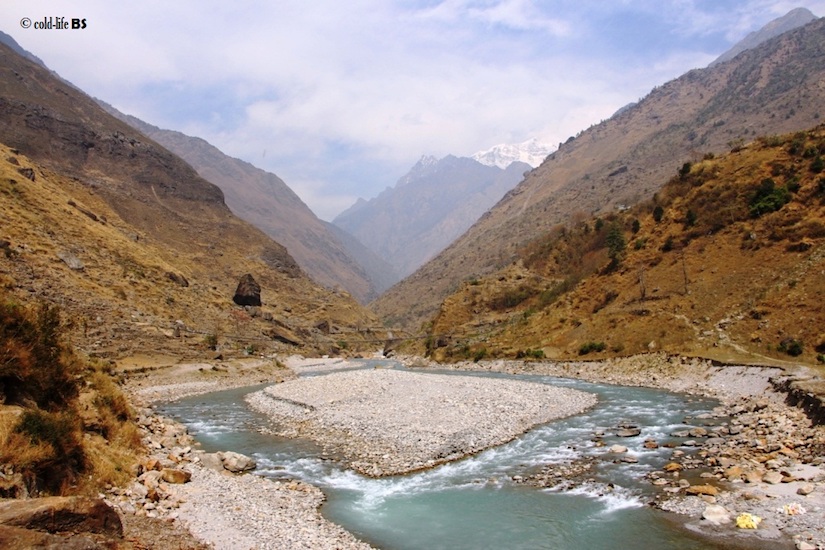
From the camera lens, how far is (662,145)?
160 m

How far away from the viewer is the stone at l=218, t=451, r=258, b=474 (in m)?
17.1

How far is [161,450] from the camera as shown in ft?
56.9

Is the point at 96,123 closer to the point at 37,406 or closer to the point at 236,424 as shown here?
the point at 236,424

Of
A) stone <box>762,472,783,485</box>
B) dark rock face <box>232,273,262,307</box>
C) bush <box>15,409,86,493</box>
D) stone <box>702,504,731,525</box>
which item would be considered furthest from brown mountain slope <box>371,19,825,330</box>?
bush <box>15,409,86,493</box>

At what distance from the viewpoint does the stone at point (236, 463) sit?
17.1 m

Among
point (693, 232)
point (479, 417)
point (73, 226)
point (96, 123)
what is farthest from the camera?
point (96, 123)

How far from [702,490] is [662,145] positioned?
17066 centimetres

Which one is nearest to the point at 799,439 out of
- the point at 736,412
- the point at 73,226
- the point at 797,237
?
the point at 736,412

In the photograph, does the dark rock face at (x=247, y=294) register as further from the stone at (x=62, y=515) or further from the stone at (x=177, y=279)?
the stone at (x=62, y=515)

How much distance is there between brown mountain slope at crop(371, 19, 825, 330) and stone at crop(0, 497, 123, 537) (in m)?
123

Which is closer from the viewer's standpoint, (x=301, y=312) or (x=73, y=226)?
(x=73, y=226)

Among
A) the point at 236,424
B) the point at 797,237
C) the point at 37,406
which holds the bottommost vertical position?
the point at 236,424

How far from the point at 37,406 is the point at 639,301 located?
48.1 metres

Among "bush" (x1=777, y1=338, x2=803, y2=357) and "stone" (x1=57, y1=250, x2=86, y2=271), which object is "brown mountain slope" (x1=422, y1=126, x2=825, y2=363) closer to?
"bush" (x1=777, y1=338, x2=803, y2=357)
